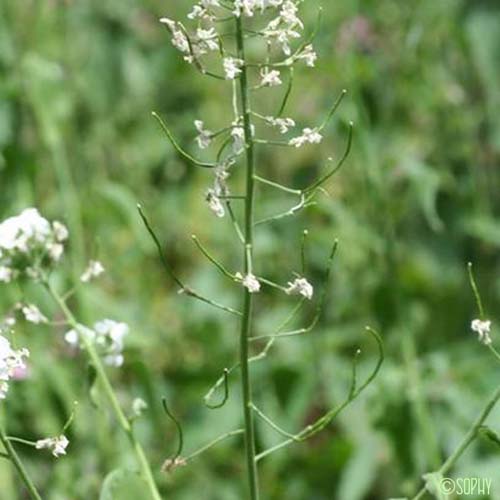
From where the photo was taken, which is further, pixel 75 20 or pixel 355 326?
pixel 75 20

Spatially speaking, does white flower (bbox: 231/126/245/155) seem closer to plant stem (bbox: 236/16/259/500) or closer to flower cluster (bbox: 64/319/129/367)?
plant stem (bbox: 236/16/259/500)

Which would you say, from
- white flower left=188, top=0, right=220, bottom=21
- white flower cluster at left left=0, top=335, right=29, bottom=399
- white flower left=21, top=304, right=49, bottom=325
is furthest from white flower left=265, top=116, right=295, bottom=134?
white flower left=21, top=304, right=49, bottom=325

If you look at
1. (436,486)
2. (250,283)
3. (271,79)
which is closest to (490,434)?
(436,486)

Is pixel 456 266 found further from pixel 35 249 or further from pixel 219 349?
pixel 35 249

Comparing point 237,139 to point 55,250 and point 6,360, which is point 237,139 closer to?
point 6,360

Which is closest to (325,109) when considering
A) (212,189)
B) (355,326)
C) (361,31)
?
(361,31)

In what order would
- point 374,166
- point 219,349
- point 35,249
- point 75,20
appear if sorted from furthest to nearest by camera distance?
1. point 75,20
2. point 219,349
3. point 374,166
4. point 35,249
